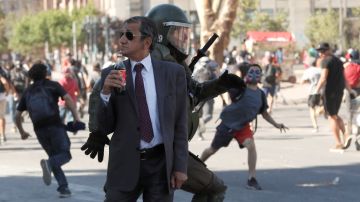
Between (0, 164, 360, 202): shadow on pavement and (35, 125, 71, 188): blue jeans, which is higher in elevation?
(35, 125, 71, 188): blue jeans

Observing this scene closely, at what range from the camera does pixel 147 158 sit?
6.12m

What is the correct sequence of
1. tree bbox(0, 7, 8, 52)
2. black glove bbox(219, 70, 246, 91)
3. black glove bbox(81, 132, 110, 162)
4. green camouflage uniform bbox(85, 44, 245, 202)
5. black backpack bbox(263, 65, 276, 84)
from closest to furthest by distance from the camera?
black glove bbox(81, 132, 110, 162) → green camouflage uniform bbox(85, 44, 245, 202) → black glove bbox(219, 70, 246, 91) → black backpack bbox(263, 65, 276, 84) → tree bbox(0, 7, 8, 52)

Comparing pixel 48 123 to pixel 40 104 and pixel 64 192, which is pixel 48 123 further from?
pixel 64 192

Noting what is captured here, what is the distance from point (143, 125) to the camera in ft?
20.0

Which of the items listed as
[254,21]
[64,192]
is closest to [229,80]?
[64,192]

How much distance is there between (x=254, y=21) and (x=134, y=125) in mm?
69862

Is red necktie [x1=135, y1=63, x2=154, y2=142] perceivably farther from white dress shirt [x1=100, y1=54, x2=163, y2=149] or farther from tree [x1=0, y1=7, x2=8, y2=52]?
tree [x1=0, y1=7, x2=8, y2=52]

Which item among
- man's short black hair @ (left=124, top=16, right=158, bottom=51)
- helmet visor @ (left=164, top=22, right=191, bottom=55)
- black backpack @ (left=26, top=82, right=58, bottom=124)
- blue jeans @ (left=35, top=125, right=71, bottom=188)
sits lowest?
blue jeans @ (left=35, top=125, right=71, bottom=188)

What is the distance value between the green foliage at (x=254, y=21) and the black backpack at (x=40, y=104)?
5826 centimetres

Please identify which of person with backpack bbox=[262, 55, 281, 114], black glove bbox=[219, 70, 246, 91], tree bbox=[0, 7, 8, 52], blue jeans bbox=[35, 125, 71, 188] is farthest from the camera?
tree bbox=[0, 7, 8, 52]

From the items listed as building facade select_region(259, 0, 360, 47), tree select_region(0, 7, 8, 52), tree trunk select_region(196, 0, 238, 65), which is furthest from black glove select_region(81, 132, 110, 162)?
tree select_region(0, 7, 8, 52)

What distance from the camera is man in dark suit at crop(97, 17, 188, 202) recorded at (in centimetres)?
607

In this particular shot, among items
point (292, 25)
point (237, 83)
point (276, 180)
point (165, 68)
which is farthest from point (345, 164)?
point (292, 25)

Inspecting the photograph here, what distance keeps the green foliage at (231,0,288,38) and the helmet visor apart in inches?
2448
